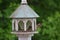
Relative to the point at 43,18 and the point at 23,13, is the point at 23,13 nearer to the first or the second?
the point at 23,13

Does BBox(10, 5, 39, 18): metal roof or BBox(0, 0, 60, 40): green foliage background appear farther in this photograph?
BBox(0, 0, 60, 40): green foliage background

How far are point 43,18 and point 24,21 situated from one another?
165 inches

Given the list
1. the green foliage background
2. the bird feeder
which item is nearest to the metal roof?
the bird feeder

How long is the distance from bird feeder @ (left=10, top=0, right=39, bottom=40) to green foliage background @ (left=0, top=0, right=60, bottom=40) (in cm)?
331

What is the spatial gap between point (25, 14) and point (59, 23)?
397 centimetres

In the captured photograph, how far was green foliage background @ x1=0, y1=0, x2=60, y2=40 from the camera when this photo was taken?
27.3 feet

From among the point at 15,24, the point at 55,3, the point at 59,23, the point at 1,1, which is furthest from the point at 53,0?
the point at 15,24

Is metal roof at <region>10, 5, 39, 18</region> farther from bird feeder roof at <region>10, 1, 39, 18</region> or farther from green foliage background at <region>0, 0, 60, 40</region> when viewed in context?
green foliage background at <region>0, 0, 60, 40</region>

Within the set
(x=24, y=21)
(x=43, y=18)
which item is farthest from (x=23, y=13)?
(x=43, y=18)

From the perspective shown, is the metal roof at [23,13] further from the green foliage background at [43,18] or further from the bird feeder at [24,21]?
the green foliage background at [43,18]

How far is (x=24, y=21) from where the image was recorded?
4.78m

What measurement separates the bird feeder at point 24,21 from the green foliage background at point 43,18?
3308 millimetres

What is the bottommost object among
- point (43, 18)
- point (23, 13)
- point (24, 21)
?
point (43, 18)

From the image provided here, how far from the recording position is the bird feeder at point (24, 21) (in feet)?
15.4
